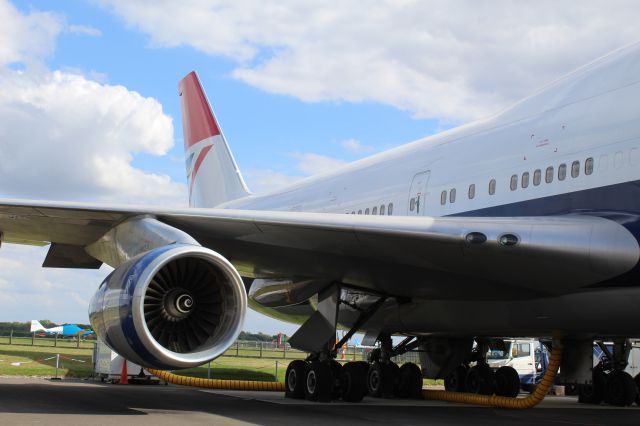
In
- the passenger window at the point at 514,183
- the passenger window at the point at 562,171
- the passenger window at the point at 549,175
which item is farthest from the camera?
the passenger window at the point at 514,183

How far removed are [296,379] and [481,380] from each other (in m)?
4.73

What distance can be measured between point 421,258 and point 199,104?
39.0 ft

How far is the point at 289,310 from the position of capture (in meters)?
16.3

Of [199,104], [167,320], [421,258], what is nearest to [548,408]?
[421,258]

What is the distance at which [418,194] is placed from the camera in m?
12.4

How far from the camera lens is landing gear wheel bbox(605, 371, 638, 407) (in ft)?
49.0

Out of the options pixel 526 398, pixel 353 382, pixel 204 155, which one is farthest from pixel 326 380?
pixel 204 155

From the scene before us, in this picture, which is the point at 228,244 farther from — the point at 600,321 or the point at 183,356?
the point at 600,321

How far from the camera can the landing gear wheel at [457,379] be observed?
55.7 feet

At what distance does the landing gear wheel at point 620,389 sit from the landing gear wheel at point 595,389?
0.14 metres

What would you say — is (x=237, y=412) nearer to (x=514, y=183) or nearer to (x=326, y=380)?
(x=326, y=380)

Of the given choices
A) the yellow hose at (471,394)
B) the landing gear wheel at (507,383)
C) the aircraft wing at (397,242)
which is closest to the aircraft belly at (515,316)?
the aircraft wing at (397,242)

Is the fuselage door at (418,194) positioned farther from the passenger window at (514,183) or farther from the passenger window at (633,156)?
the passenger window at (633,156)

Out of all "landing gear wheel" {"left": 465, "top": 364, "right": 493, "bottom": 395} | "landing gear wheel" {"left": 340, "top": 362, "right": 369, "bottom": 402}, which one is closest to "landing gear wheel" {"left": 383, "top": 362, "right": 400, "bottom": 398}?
"landing gear wheel" {"left": 465, "top": 364, "right": 493, "bottom": 395}
